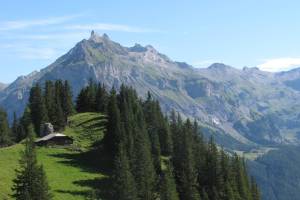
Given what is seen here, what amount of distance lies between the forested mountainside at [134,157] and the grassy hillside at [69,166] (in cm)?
43

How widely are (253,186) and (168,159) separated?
29522 mm

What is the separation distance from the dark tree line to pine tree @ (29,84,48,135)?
20.1m

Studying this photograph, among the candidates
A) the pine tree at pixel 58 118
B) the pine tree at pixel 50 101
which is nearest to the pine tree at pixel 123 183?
the pine tree at pixel 58 118

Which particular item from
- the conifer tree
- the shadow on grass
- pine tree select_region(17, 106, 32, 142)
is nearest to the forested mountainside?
the shadow on grass

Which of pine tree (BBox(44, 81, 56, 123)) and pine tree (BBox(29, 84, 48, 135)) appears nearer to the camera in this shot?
pine tree (BBox(29, 84, 48, 135))

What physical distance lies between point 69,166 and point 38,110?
36729 millimetres

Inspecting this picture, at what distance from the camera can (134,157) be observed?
9844cm

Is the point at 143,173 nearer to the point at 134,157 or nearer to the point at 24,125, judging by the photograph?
the point at 134,157

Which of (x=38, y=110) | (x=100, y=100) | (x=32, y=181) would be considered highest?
(x=100, y=100)

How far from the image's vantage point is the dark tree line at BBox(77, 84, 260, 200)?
9119 cm

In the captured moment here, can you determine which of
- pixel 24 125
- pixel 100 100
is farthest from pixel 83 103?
pixel 24 125

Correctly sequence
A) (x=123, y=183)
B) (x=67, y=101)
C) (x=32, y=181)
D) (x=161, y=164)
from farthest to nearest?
(x=67, y=101), (x=161, y=164), (x=123, y=183), (x=32, y=181)

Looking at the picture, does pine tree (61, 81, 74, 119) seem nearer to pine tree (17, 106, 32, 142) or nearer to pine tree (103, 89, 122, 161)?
pine tree (17, 106, 32, 142)

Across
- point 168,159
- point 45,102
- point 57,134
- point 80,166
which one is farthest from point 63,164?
point 45,102
